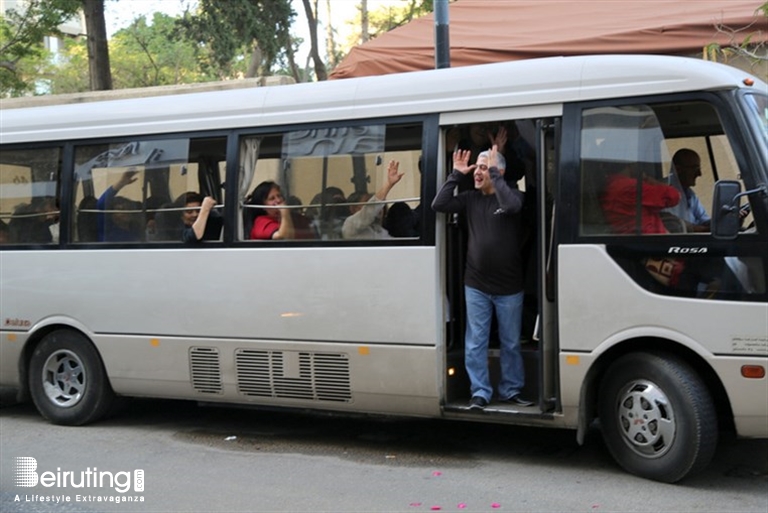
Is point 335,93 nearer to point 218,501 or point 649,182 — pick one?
point 649,182

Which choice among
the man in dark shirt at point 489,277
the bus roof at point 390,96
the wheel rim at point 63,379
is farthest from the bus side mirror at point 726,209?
the wheel rim at point 63,379

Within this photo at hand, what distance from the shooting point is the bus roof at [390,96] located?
6.49 metres

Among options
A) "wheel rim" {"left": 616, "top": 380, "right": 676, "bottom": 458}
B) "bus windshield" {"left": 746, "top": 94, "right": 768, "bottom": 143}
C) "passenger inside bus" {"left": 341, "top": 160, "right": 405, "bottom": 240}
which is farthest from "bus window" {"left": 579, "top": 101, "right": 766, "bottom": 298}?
"passenger inside bus" {"left": 341, "top": 160, "right": 405, "bottom": 240}

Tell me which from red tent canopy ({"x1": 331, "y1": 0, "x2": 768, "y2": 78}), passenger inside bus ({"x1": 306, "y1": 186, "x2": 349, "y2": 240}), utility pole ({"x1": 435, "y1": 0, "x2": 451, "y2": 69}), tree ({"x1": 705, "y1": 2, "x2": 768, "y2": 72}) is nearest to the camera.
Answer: passenger inside bus ({"x1": 306, "y1": 186, "x2": 349, "y2": 240})

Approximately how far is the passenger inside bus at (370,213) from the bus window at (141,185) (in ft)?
4.23

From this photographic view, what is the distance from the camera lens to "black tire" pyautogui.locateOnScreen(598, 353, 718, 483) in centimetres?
627

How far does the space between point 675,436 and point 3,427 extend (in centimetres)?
622

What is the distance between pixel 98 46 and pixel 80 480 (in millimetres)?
11849

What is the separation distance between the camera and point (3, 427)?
9.17m

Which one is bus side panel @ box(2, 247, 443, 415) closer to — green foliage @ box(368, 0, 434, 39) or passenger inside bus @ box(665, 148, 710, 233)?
passenger inside bus @ box(665, 148, 710, 233)

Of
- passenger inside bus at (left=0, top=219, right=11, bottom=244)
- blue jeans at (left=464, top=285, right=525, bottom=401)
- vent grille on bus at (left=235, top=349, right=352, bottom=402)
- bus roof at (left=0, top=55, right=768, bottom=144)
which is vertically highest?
bus roof at (left=0, top=55, right=768, bottom=144)

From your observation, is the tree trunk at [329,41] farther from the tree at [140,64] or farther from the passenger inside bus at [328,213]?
the passenger inside bus at [328,213]

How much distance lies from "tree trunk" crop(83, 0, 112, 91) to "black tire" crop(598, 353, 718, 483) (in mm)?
12991

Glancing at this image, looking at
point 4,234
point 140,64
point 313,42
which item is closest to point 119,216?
point 4,234
